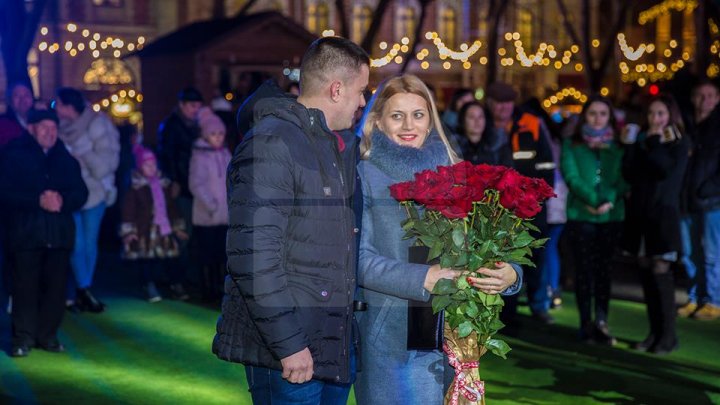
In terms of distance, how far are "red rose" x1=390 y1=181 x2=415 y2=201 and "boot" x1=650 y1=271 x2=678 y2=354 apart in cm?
526

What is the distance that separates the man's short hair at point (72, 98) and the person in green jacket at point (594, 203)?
485cm

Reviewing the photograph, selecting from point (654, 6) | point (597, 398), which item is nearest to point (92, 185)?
point (597, 398)

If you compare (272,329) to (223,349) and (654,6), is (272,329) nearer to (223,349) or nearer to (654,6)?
(223,349)

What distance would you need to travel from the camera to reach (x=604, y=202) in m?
10.2

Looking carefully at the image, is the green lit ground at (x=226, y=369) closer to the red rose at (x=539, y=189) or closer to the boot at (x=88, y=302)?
the boot at (x=88, y=302)

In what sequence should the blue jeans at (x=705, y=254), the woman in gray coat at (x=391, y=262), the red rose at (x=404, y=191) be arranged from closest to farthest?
the red rose at (x=404, y=191) < the woman in gray coat at (x=391, y=262) < the blue jeans at (x=705, y=254)

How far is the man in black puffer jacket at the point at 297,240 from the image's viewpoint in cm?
448

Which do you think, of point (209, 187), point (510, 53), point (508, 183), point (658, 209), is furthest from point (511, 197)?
point (510, 53)

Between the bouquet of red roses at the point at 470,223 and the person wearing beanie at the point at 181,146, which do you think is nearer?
the bouquet of red roses at the point at 470,223

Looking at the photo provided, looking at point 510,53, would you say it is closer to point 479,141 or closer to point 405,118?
point 479,141

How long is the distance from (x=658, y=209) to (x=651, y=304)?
29.8 inches

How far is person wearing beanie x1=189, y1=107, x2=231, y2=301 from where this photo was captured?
12258 mm

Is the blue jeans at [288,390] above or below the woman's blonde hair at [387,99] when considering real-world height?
Result: below

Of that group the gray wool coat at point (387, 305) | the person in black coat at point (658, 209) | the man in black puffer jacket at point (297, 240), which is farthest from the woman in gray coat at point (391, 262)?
the person in black coat at point (658, 209)
